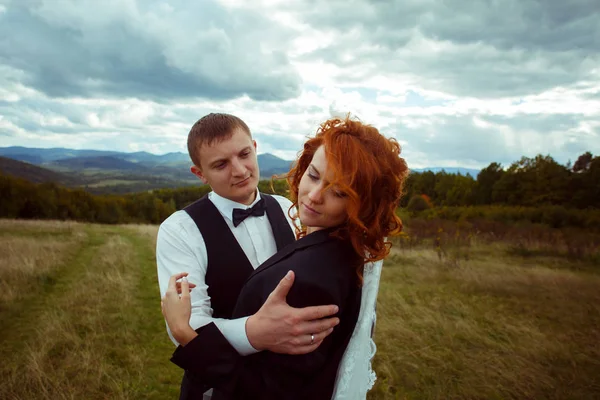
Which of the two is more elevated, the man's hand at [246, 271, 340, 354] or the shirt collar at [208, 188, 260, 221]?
the shirt collar at [208, 188, 260, 221]

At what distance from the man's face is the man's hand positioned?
106cm

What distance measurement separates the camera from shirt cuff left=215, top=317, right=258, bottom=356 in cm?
161

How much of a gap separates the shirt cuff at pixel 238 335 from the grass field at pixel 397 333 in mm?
3406

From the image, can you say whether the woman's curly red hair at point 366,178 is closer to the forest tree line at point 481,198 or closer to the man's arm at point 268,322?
the man's arm at point 268,322

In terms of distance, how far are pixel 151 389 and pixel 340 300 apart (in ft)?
14.0

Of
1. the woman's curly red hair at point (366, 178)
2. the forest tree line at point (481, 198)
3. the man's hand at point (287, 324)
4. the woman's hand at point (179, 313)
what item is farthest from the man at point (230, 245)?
the forest tree line at point (481, 198)

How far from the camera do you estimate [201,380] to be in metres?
1.67

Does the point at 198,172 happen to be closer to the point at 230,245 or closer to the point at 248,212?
the point at 248,212

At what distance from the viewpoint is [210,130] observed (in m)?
2.29

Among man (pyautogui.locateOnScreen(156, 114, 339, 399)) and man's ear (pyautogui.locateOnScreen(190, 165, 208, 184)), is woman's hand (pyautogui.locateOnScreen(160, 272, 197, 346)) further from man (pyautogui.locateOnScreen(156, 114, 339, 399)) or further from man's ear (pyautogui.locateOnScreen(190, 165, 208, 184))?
man's ear (pyautogui.locateOnScreen(190, 165, 208, 184))

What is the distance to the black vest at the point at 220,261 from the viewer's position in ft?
6.77

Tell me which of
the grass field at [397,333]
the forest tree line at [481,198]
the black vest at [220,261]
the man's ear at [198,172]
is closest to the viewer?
the black vest at [220,261]

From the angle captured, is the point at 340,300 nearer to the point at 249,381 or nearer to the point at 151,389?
the point at 249,381

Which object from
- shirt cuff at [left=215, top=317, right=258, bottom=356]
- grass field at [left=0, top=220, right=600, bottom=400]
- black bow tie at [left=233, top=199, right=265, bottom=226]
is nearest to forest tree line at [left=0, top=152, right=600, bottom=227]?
grass field at [left=0, top=220, right=600, bottom=400]
